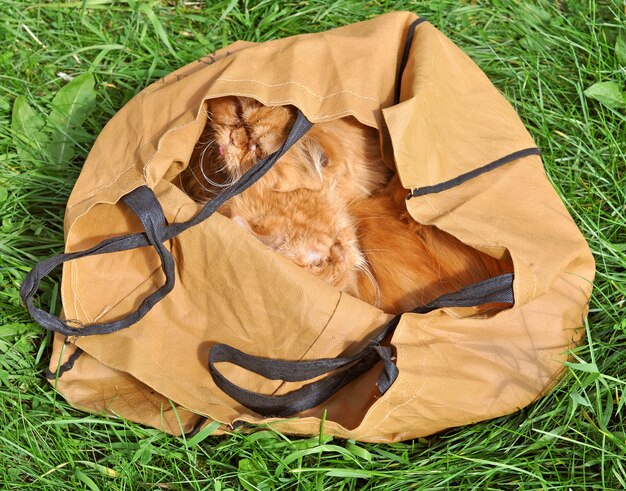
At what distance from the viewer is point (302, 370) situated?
7.71ft

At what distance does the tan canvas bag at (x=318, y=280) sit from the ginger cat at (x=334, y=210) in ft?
0.50

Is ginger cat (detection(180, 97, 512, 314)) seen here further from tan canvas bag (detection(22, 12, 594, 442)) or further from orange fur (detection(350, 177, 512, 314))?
tan canvas bag (detection(22, 12, 594, 442))

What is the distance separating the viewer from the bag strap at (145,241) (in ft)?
7.50

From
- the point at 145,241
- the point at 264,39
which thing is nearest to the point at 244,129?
the point at 145,241

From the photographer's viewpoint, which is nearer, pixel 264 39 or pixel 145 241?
pixel 145 241

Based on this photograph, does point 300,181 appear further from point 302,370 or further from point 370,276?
point 302,370

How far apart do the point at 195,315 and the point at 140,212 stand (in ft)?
1.44

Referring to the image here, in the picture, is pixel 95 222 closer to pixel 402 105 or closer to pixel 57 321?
pixel 57 321

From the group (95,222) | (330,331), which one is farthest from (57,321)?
(330,331)

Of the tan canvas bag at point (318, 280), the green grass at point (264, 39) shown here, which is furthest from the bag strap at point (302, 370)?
the green grass at point (264, 39)

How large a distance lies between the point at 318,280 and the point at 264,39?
147 cm

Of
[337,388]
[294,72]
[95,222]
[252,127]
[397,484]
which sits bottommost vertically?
[397,484]

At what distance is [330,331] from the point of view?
235 cm

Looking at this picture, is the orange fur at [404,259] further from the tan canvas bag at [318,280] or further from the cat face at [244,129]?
the cat face at [244,129]
